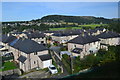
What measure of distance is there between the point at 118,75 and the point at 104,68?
2200 millimetres

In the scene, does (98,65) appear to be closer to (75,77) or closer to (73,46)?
(75,77)

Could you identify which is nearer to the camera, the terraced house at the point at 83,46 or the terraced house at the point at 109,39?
the terraced house at the point at 83,46

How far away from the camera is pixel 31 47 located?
67.6 ft

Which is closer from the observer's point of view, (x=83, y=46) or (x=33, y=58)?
(x=33, y=58)

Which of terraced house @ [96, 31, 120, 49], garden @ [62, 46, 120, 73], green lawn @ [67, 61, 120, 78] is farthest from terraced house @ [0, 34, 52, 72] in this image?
terraced house @ [96, 31, 120, 49]

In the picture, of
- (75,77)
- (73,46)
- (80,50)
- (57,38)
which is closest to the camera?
(75,77)

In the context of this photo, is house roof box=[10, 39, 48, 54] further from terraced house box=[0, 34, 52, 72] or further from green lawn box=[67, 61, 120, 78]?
green lawn box=[67, 61, 120, 78]

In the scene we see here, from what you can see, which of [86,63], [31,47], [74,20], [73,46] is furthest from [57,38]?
[74,20]

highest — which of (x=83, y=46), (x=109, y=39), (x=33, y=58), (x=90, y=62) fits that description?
(x=109, y=39)

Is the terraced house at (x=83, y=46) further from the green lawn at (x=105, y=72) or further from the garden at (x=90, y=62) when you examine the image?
the green lawn at (x=105, y=72)

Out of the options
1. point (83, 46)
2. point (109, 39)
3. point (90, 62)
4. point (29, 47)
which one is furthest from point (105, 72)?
point (109, 39)

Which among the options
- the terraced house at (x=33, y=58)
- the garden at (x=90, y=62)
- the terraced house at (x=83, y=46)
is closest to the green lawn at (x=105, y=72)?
the garden at (x=90, y=62)

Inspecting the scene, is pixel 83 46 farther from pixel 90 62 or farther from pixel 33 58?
pixel 33 58

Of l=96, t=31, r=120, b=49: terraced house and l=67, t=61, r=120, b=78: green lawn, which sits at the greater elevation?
l=96, t=31, r=120, b=49: terraced house
